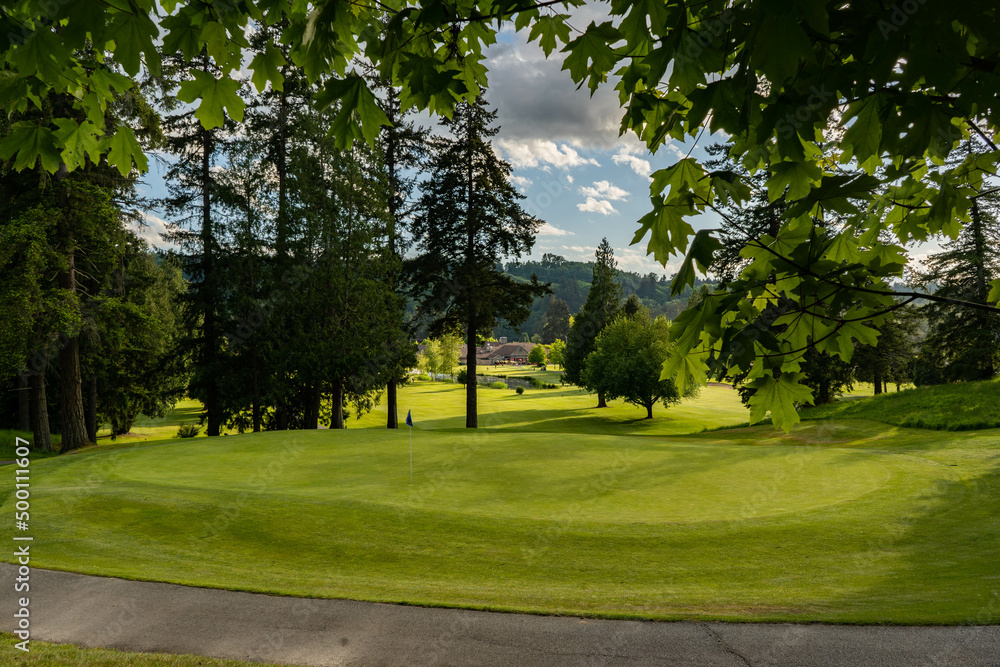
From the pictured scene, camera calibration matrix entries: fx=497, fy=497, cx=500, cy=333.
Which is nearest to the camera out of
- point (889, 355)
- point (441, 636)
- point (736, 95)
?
point (736, 95)

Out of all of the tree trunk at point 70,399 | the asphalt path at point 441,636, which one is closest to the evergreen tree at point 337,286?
the tree trunk at point 70,399

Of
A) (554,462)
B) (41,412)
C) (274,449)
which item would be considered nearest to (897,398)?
(554,462)

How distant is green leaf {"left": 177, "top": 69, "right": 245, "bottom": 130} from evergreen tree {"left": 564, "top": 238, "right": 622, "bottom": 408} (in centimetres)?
4592

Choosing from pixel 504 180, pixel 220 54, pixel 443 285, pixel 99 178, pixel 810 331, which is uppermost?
pixel 504 180

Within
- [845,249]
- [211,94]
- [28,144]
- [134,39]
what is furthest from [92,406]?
[845,249]

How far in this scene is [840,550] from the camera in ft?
23.3

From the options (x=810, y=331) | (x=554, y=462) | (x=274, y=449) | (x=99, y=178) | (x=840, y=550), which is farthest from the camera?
(x=99, y=178)

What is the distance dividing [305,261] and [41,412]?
1114 cm

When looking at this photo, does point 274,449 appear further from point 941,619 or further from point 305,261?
point 941,619

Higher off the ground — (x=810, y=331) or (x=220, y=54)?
(x=220, y=54)

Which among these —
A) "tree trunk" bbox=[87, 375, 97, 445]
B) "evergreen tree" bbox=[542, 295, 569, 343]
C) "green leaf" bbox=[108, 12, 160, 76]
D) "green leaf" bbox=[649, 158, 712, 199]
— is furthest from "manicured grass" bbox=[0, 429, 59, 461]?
"evergreen tree" bbox=[542, 295, 569, 343]

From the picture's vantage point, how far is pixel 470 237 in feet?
81.0

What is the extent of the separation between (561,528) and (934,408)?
61.7ft

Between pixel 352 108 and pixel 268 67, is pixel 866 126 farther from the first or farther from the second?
pixel 268 67
